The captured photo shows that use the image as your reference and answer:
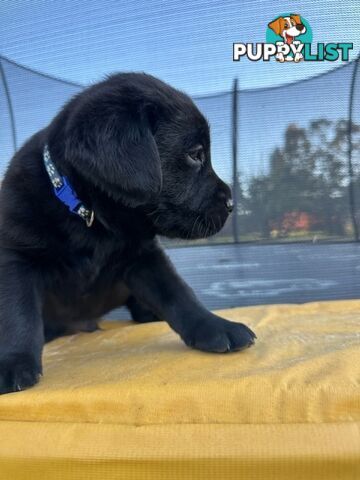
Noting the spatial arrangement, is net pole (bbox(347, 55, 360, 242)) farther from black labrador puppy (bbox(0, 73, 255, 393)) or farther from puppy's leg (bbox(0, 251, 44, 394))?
puppy's leg (bbox(0, 251, 44, 394))

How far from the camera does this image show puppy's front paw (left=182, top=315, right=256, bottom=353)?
146 centimetres

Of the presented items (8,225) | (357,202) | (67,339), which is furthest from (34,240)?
(357,202)

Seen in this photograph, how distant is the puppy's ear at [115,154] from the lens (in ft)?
4.53

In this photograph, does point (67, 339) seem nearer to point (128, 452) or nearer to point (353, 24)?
point (128, 452)

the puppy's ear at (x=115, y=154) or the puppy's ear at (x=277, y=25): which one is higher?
the puppy's ear at (x=277, y=25)

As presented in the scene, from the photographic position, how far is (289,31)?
8.04 feet

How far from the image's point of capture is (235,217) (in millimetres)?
2646

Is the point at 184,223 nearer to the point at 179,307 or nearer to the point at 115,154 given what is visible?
the point at 179,307

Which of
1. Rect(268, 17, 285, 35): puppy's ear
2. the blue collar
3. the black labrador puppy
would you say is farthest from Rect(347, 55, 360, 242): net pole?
the blue collar

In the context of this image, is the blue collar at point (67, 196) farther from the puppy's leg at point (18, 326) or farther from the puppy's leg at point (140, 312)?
the puppy's leg at point (140, 312)

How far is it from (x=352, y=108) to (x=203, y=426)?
1.93 m

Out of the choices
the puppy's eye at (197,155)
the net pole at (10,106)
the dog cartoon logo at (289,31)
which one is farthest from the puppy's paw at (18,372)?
the dog cartoon logo at (289,31)

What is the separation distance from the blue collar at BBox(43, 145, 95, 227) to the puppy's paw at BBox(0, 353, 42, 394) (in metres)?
0.44

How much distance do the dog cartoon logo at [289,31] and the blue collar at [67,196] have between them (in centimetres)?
147
